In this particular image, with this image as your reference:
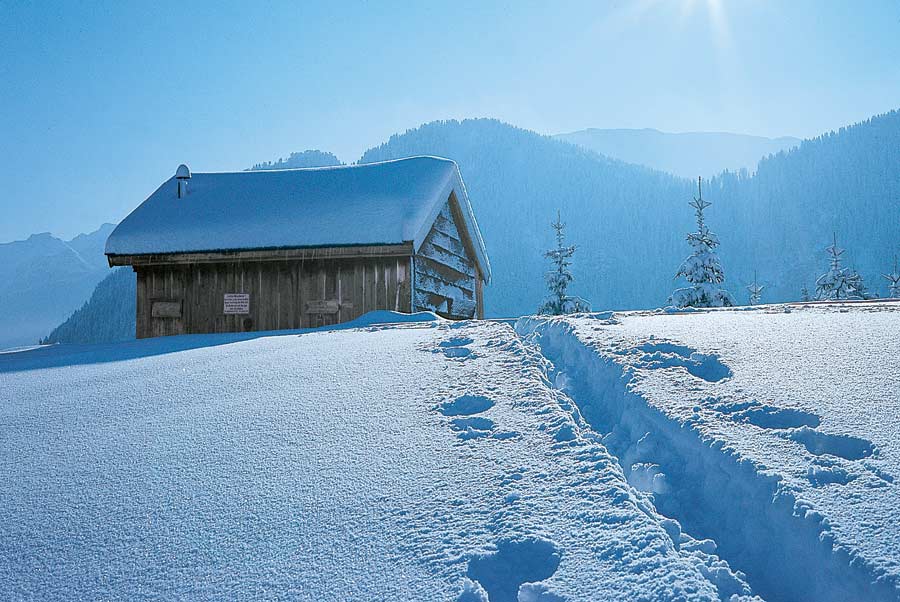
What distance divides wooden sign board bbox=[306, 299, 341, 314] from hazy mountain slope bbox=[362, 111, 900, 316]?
101 metres

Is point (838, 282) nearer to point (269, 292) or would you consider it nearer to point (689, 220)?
point (269, 292)

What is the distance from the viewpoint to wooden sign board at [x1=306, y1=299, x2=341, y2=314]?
10195 millimetres

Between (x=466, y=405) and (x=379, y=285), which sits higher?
(x=379, y=285)

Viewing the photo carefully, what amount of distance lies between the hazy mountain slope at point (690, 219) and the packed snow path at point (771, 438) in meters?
108

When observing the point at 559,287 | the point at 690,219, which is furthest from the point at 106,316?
the point at 690,219

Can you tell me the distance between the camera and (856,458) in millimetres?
1987

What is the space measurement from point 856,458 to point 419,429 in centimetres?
164

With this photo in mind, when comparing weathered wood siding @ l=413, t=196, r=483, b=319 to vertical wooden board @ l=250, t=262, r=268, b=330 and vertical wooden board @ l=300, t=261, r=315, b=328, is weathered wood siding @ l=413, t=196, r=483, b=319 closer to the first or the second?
vertical wooden board @ l=300, t=261, r=315, b=328

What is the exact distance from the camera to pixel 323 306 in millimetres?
10242

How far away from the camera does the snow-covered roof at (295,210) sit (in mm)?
9820

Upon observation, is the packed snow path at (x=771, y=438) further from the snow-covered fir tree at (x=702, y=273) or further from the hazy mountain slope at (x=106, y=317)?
the hazy mountain slope at (x=106, y=317)

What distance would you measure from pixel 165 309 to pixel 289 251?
304 centimetres

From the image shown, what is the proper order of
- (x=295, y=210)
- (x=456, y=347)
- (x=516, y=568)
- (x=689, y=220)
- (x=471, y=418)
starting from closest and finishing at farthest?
(x=516, y=568) < (x=471, y=418) < (x=456, y=347) < (x=295, y=210) < (x=689, y=220)

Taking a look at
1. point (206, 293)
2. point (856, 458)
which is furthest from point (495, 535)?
point (206, 293)
